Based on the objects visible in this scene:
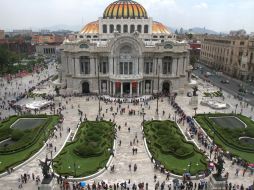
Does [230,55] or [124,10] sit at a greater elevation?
[124,10]

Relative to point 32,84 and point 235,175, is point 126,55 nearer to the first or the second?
point 32,84

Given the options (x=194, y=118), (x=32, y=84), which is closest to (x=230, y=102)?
(x=194, y=118)

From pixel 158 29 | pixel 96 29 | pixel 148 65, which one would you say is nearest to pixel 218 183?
pixel 148 65

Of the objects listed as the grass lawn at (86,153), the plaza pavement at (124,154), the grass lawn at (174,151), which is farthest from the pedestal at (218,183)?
the grass lawn at (86,153)

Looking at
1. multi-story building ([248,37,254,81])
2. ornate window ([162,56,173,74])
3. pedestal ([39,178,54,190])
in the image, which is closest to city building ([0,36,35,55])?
ornate window ([162,56,173,74])

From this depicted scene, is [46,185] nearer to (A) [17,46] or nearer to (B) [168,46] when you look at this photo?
(B) [168,46]
